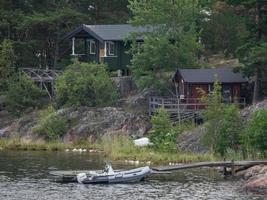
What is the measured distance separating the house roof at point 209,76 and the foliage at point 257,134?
17.5m

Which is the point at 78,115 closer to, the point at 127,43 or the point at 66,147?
the point at 66,147

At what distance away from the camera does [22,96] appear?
269 feet

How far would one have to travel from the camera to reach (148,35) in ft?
262

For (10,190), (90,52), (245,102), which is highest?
(90,52)

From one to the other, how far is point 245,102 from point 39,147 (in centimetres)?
1919

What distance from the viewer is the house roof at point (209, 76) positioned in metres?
73.8

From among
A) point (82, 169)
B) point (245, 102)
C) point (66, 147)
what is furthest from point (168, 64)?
point (82, 169)

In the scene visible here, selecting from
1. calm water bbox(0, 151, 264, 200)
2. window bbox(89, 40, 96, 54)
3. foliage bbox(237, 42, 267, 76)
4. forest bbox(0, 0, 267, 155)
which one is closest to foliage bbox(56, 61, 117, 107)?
forest bbox(0, 0, 267, 155)

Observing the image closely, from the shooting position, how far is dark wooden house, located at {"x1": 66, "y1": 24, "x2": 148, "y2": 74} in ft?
286

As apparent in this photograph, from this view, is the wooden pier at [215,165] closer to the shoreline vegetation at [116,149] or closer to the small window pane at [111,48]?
the shoreline vegetation at [116,149]

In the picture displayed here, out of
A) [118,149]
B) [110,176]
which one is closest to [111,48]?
[118,149]

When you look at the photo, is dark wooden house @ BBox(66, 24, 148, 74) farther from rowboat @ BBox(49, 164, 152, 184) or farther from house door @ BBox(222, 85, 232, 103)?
rowboat @ BBox(49, 164, 152, 184)

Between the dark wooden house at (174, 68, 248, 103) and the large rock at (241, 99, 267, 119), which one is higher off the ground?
the dark wooden house at (174, 68, 248, 103)

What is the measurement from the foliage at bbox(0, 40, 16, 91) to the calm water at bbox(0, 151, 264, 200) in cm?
2832
